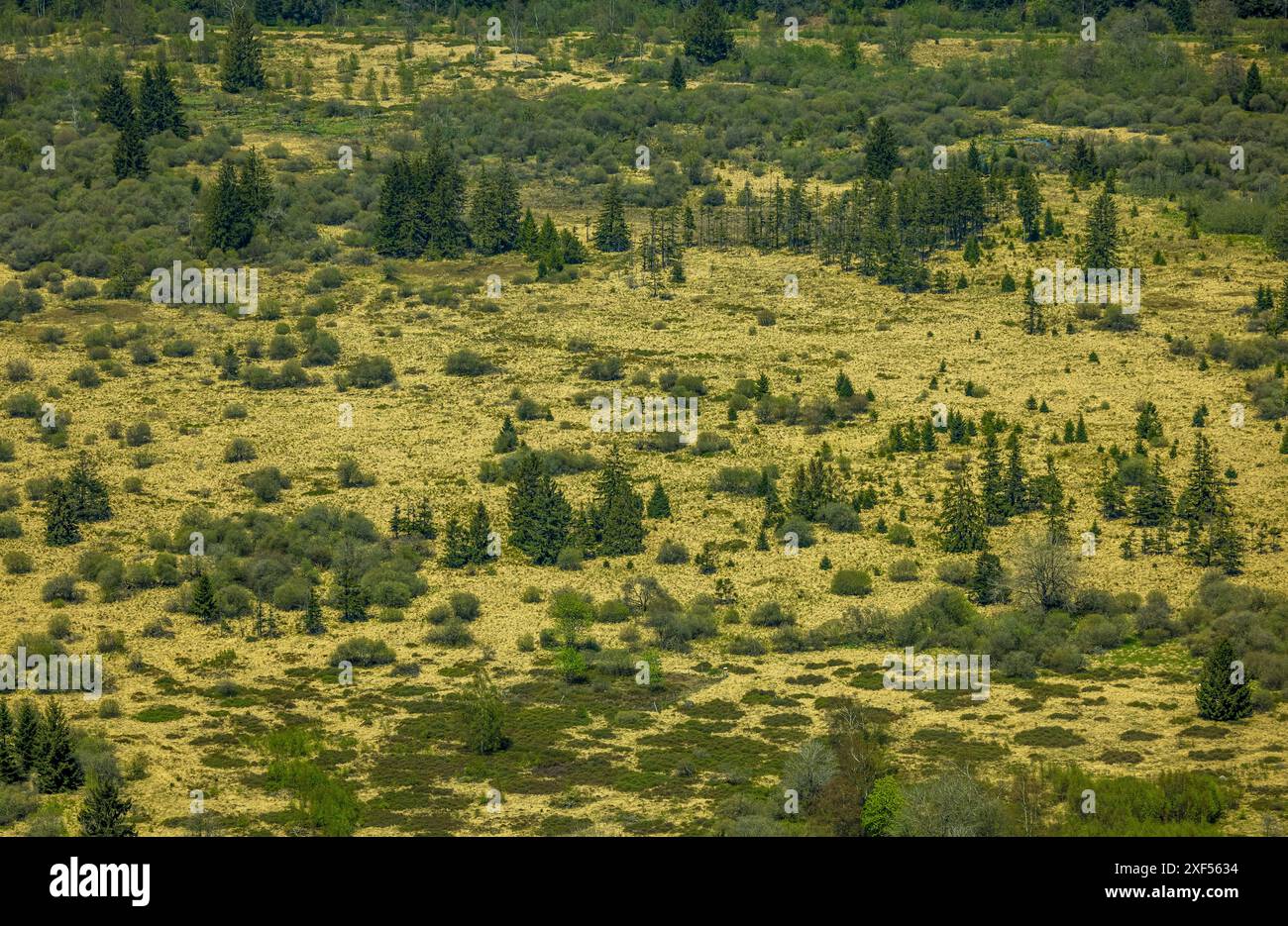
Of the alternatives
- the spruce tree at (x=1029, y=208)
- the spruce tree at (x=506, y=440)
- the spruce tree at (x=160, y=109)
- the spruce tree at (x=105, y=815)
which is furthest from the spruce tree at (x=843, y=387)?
the spruce tree at (x=160, y=109)


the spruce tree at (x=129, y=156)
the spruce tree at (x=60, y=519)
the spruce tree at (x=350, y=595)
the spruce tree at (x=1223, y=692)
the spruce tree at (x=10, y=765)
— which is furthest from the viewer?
the spruce tree at (x=129, y=156)

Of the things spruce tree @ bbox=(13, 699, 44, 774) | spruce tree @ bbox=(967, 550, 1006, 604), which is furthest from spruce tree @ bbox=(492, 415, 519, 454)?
spruce tree @ bbox=(13, 699, 44, 774)

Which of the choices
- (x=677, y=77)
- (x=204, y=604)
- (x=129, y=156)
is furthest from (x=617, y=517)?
(x=677, y=77)

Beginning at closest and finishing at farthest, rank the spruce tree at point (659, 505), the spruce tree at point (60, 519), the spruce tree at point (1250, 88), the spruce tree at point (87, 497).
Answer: the spruce tree at point (60, 519)
the spruce tree at point (659, 505)
the spruce tree at point (87, 497)
the spruce tree at point (1250, 88)

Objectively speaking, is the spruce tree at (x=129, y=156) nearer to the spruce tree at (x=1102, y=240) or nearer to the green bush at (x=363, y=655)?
the spruce tree at (x=1102, y=240)

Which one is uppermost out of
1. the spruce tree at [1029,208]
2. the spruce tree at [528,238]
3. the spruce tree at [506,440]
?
the spruce tree at [1029,208]

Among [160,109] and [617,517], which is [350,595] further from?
[160,109]
